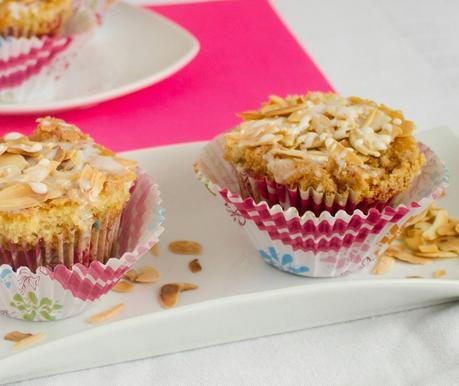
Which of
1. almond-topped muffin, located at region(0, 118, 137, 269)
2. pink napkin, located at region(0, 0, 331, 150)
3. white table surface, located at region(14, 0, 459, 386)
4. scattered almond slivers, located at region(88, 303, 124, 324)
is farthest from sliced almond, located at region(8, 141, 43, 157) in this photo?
pink napkin, located at region(0, 0, 331, 150)

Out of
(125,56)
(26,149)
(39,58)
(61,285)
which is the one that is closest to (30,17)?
A: (39,58)

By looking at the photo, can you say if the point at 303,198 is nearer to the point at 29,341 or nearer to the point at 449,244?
the point at 449,244

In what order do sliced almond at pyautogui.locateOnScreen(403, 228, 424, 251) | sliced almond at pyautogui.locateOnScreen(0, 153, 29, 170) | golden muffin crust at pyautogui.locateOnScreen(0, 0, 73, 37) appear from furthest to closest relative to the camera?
golden muffin crust at pyautogui.locateOnScreen(0, 0, 73, 37), sliced almond at pyautogui.locateOnScreen(403, 228, 424, 251), sliced almond at pyautogui.locateOnScreen(0, 153, 29, 170)

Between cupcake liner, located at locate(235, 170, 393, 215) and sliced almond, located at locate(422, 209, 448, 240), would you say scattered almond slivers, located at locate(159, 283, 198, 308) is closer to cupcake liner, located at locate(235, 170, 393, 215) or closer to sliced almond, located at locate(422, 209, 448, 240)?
cupcake liner, located at locate(235, 170, 393, 215)

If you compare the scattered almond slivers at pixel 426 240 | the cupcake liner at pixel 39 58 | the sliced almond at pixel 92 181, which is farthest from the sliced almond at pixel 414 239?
the cupcake liner at pixel 39 58

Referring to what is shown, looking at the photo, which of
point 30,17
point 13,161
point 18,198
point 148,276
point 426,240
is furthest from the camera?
point 30,17

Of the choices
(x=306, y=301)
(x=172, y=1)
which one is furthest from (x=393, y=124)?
(x=172, y=1)

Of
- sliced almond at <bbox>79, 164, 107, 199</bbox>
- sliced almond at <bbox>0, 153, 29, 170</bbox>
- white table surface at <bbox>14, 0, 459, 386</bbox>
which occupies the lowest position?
white table surface at <bbox>14, 0, 459, 386</bbox>
